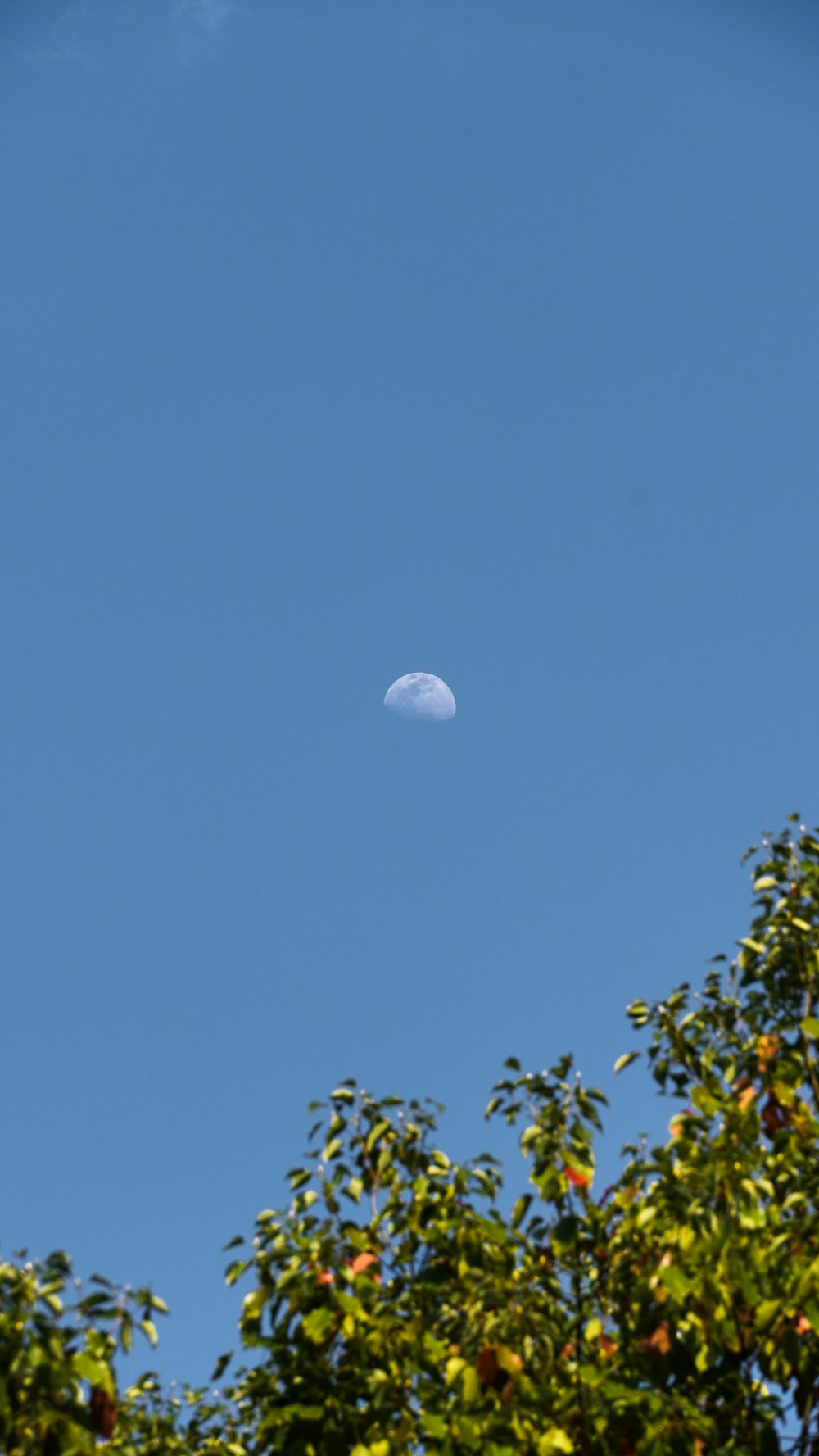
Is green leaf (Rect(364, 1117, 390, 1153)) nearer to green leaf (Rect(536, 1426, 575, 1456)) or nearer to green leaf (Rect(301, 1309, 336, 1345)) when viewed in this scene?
green leaf (Rect(301, 1309, 336, 1345))

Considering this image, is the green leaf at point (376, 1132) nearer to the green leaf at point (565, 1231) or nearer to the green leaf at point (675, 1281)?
the green leaf at point (565, 1231)

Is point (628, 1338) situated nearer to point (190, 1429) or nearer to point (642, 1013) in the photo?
point (642, 1013)

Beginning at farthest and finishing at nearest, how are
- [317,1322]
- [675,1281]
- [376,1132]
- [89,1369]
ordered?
[376,1132] < [317,1322] < [675,1281] < [89,1369]

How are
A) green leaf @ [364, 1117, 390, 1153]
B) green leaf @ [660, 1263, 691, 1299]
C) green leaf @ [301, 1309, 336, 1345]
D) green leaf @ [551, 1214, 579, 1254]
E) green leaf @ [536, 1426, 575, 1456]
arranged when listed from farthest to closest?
1. green leaf @ [364, 1117, 390, 1153]
2. green leaf @ [551, 1214, 579, 1254]
3. green leaf @ [301, 1309, 336, 1345]
4. green leaf @ [660, 1263, 691, 1299]
5. green leaf @ [536, 1426, 575, 1456]

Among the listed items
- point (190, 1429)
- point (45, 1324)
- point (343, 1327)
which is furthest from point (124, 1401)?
point (45, 1324)

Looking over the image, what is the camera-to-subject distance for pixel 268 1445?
28.8 ft

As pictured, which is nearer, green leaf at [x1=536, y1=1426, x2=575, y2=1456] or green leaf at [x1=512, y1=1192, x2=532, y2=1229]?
green leaf at [x1=536, y1=1426, x2=575, y2=1456]

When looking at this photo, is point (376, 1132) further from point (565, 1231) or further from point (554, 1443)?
point (554, 1443)

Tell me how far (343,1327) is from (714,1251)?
7.56 ft

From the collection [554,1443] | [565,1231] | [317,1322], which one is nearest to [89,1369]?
[317,1322]

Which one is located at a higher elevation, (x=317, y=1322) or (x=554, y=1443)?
(x=317, y=1322)

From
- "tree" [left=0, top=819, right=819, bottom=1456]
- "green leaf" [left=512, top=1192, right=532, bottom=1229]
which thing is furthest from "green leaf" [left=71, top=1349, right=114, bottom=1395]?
"green leaf" [left=512, top=1192, right=532, bottom=1229]

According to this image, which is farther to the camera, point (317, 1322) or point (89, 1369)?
point (317, 1322)

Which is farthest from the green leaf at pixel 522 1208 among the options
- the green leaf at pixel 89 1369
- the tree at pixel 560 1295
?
the green leaf at pixel 89 1369
